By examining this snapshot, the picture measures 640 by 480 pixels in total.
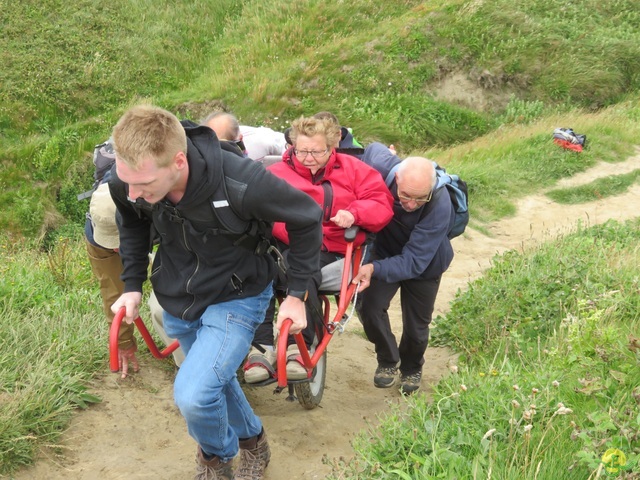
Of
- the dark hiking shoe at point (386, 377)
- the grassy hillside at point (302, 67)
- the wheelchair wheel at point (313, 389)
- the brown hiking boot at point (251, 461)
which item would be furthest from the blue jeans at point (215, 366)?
the grassy hillside at point (302, 67)

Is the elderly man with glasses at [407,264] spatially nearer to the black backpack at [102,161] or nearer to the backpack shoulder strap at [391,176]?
the backpack shoulder strap at [391,176]

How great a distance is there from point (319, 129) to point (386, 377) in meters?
2.04

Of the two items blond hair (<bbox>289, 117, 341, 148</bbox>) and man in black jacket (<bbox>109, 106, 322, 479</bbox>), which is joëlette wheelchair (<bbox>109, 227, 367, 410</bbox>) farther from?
blond hair (<bbox>289, 117, 341, 148</bbox>)

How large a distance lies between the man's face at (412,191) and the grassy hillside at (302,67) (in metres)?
9.75

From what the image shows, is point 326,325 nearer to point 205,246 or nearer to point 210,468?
point 210,468

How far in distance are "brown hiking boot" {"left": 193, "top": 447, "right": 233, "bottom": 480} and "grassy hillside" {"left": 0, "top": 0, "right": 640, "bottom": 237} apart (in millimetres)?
10127

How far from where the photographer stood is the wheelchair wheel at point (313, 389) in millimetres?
4816

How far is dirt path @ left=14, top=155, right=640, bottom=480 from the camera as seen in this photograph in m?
4.09

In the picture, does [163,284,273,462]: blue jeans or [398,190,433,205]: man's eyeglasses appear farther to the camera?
[398,190,433,205]: man's eyeglasses

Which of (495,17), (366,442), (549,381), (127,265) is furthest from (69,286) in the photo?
(495,17)

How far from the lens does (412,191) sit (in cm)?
451

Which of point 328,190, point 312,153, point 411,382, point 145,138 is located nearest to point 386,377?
point 411,382

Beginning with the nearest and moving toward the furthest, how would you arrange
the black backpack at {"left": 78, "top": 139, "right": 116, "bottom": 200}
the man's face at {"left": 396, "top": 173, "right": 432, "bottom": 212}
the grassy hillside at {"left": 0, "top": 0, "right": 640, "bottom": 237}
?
the black backpack at {"left": 78, "top": 139, "right": 116, "bottom": 200}
the man's face at {"left": 396, "top": 173, "right": 432, "bottom": 212}
the grassy hillside at {"left": 0, "top": 0, "right": 640, "bottom": 237}

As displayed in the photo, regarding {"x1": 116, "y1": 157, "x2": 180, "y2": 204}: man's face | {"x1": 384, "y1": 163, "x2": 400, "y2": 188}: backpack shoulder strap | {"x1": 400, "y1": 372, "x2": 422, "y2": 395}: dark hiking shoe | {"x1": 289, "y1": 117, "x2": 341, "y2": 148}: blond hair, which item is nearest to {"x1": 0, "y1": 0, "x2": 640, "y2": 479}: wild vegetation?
{"x1": 400, "y1": 372, "x2": 422, "y2": 395}: dark hiking shoe
